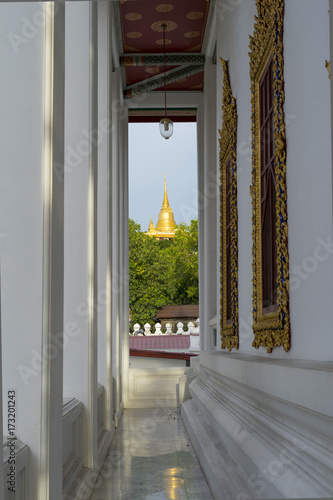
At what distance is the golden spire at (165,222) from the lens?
4775 centimetres

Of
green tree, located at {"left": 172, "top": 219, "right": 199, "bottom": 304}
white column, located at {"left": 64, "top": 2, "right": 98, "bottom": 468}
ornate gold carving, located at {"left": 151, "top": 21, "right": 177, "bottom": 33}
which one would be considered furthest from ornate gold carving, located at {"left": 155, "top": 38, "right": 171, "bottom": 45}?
green tree, located at {"left": 172, "top": 219, "right": 199, "bottom": 304}

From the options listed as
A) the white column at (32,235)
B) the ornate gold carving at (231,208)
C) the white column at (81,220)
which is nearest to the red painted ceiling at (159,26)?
the ornate gold carving at (231,208)

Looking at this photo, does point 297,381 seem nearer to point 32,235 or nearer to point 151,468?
point 32,235

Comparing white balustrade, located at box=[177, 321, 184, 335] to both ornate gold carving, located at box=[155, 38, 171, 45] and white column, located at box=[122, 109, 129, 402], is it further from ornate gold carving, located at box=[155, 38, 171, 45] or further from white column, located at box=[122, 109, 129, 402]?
ornate gold carving, located at box=[155, 38, 171, 45]

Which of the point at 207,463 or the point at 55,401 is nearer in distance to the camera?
the point at 55,401

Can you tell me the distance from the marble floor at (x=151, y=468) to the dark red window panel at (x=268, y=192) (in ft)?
4.05

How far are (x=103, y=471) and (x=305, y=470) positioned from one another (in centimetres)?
298

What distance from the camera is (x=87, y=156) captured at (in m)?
4.16

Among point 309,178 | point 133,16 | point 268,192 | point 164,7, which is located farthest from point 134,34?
point 309,178

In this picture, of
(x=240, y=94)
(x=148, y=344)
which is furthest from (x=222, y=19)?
(x=148, y=344)

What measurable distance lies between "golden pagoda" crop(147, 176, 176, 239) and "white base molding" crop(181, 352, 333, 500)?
42728 millimetres

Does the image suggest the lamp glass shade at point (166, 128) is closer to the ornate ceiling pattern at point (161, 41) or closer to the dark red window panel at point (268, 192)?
the ornate ceiling pattern at point (161, 41)

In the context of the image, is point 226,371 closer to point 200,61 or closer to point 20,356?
point 20,356

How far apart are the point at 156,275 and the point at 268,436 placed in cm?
2874
